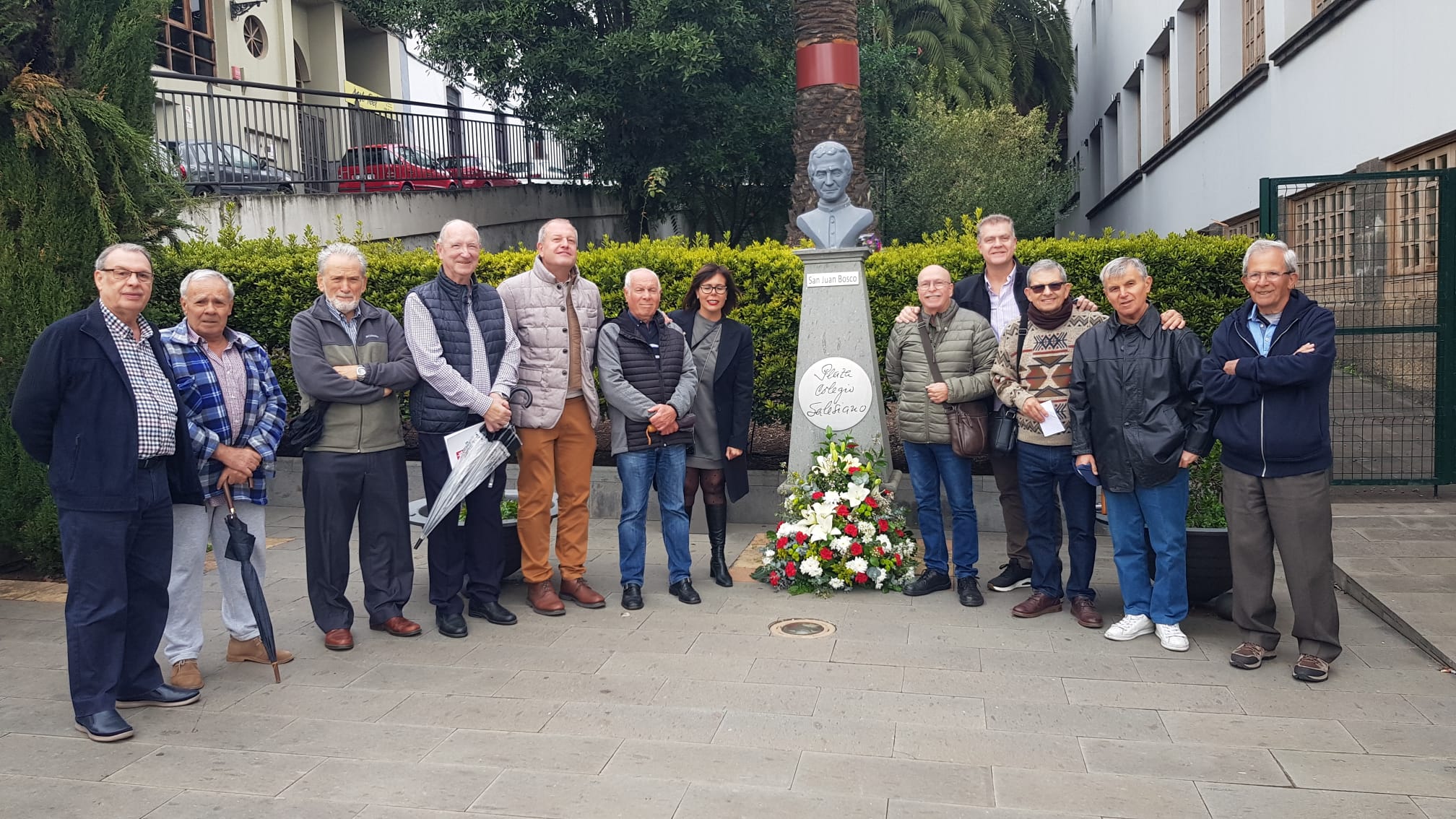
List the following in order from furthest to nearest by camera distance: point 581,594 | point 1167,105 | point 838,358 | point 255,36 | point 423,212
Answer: point 255,36 < point 1167,105 < point 423,212 < point 838,358 < point 581,594

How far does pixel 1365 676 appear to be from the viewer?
4895 mm

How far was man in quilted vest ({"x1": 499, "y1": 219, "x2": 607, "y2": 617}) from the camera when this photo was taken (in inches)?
229

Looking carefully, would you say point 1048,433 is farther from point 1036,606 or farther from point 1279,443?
point 1279,443

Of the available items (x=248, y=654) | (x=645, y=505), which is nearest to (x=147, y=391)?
(x=248, y=654)

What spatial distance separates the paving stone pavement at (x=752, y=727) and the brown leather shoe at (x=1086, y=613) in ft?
0.47

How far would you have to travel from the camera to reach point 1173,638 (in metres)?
5.29

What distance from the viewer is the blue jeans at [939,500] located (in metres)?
6.16

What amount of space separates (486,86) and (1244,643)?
14.5 meters

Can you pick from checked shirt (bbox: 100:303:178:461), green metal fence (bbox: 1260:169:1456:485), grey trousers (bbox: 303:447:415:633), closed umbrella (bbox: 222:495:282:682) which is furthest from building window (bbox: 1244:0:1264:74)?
checked shirt (bbox: 100:303:178:461)

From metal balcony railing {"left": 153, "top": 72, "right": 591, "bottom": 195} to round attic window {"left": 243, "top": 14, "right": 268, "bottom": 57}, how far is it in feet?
18.9

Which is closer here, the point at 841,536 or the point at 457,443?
the point at 457,443

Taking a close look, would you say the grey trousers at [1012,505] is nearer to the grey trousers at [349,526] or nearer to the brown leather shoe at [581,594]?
the brown leather shoe at [581,594]

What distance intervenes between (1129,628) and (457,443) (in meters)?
3.41

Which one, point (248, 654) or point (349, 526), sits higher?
point (349, 526)
